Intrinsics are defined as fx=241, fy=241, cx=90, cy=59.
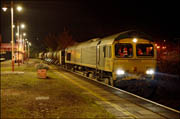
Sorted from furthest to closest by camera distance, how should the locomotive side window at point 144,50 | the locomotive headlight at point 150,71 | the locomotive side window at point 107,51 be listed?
the locomotive side window at point 107,51
the locomotive side window at point 144,50
the locomotive headlight at point 150,71

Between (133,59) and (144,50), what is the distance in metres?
0.95

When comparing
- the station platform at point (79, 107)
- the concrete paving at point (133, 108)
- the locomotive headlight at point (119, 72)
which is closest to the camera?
the station platform at point (79, 107)

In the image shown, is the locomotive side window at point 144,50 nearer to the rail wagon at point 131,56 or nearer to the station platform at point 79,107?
the rail wagon at point 131,56

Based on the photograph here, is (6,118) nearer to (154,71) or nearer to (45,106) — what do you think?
(45,106)

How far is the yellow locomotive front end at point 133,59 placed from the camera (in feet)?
47.5

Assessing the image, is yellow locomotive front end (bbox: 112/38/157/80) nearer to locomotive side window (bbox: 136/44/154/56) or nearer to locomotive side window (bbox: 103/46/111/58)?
locomotive side window (bbox: 136/44/154/56)

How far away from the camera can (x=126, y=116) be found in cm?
790

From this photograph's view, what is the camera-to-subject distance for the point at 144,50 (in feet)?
49.0

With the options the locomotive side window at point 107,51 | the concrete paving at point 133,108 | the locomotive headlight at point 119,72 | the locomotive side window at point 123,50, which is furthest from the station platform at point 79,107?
the locomotive side window at point 107,51

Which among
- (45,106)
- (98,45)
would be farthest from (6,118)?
(98,45)

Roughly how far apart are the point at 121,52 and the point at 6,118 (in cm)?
883

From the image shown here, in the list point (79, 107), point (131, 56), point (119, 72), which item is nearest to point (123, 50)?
point (131, 56)

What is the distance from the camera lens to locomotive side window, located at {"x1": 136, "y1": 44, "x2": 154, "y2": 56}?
14.9 metres

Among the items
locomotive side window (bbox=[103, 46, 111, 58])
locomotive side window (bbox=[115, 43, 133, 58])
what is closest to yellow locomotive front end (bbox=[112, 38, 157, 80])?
locomotive side window (bbox=[115, 43, 133, 58])
